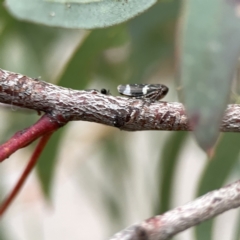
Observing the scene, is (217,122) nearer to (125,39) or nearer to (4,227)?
(125,39)

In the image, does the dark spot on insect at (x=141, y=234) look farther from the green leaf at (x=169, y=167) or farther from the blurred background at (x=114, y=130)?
the green leaf at (x=169, y=167)

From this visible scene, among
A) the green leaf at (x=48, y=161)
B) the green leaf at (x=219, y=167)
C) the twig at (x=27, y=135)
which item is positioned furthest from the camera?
the green leaf at (x=48, y=161)

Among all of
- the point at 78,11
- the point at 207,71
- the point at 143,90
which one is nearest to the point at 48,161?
the point at 143,90

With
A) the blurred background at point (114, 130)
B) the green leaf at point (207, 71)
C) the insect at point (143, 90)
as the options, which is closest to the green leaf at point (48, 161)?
the blurred background at point (114, 130)

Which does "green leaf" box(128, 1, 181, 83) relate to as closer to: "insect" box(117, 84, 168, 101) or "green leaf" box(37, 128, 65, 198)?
"green leaf" box(37, 128, 65, 198)

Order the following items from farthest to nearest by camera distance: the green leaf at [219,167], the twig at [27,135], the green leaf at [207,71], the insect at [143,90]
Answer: the green leaf at [219,167] < the insect at [143,90] < the twig at [27,135] < the green leaf at [207,71]

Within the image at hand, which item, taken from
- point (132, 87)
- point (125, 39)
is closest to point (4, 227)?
point (125, 39)
